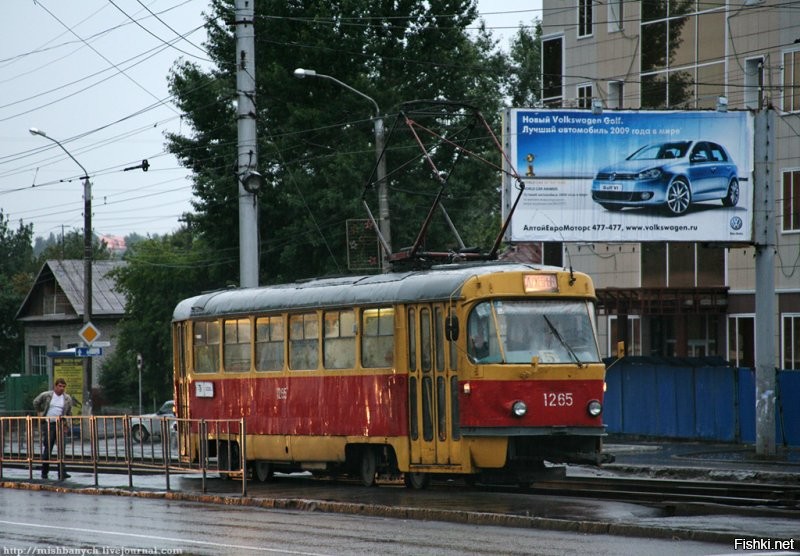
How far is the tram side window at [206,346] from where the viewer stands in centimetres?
2592

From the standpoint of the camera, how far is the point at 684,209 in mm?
33656

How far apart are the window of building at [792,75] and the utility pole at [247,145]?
17568 millimetres

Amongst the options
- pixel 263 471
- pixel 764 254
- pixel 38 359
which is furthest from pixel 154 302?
pixel 263 471

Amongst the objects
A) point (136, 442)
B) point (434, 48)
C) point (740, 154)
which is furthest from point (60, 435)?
point (434, 48)

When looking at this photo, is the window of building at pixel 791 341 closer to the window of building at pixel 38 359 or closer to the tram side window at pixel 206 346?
the tram side window at pixel 206 346

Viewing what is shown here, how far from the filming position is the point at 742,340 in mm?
43344

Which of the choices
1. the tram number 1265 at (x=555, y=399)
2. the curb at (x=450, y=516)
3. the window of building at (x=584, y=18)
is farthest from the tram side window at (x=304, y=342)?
the window of building at (x=584, y=18)

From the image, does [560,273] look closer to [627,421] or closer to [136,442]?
[136,442]

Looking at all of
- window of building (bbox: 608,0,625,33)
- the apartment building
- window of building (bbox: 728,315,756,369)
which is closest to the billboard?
the apartment building

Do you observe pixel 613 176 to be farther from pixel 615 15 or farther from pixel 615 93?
pixel 615 15

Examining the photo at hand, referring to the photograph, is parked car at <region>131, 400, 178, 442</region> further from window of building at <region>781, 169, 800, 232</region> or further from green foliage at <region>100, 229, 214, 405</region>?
green foliage at <region>100, 229, 214, 405</region>

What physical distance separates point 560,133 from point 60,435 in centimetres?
1359

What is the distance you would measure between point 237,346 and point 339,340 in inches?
131

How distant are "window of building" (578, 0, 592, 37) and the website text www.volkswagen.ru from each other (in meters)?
15.7
